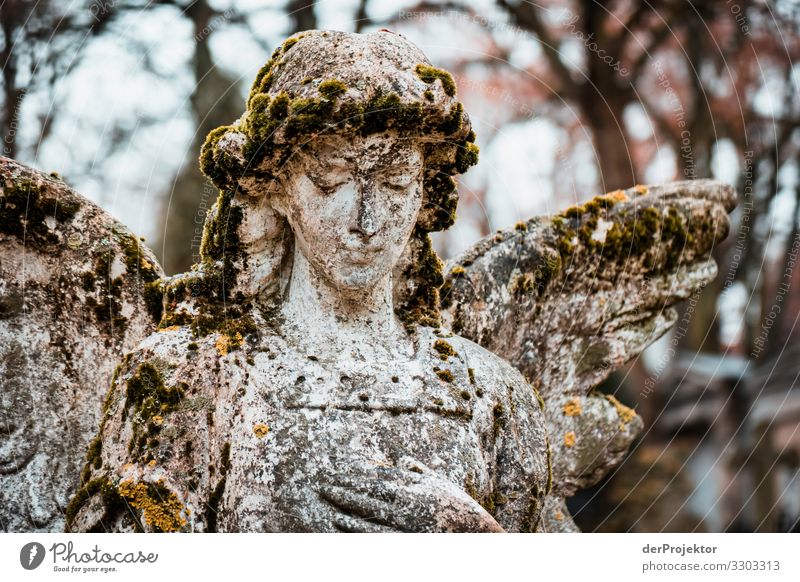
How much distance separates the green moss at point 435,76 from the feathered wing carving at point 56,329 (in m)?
1.43

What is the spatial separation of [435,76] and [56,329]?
6.10ft

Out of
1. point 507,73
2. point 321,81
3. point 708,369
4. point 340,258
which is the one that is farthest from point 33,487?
point 507,73

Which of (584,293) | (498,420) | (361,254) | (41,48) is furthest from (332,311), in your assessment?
(41,48)

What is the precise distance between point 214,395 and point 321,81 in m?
1.16

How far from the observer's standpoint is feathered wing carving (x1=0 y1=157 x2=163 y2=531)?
4.12 metres

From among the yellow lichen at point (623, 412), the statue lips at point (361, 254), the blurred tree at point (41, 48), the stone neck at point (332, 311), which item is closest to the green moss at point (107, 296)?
the stone neck at point (332, 311)

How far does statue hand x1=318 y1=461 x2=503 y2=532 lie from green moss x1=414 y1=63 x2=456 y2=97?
1.32m

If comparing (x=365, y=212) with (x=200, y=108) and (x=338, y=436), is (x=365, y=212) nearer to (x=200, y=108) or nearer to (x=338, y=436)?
(x=338, y=436)

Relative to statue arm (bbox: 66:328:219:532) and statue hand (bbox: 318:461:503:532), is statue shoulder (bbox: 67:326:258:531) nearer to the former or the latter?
statue arm (bbox: 66:328:219:532)

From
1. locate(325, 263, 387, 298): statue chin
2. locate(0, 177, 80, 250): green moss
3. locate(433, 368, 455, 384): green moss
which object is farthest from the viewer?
locate(0, 177, 80, 250): green moss

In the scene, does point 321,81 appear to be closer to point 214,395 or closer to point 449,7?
point 214,395

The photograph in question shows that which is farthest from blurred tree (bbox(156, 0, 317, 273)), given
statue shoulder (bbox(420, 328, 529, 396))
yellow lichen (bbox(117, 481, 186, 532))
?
yellow lichen (bbox(117, 481, 186, 532))

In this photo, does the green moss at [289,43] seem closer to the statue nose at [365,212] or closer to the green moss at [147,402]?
the statue nose at [365,212]

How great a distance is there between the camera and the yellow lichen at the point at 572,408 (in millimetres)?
4867
